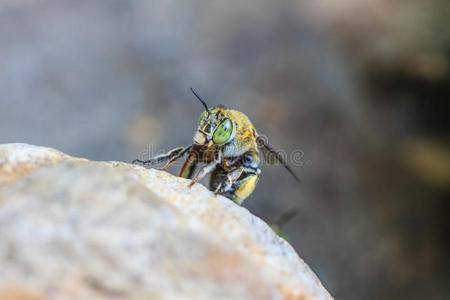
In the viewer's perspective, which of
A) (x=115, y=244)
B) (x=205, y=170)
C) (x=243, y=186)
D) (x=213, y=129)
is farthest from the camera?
(x=243, y=186)

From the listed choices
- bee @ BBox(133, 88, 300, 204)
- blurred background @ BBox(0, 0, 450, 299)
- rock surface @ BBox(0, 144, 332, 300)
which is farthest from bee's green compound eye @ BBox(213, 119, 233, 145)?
blurred background @ BBox(0, 0, 450, 299)

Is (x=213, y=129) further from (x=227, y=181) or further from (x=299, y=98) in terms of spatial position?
(x=299, y=98)

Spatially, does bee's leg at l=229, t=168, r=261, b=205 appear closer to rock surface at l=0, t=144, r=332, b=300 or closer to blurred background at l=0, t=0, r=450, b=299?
rock surface at l=0, t=144, r=332, b=300

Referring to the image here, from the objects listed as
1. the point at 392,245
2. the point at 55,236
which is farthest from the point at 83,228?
the point at 392,245

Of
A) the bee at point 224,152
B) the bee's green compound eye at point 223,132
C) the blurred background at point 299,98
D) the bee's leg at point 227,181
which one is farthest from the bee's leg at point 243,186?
the blurred background at point 299,98

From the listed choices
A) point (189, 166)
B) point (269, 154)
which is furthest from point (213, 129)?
point (269, 154)

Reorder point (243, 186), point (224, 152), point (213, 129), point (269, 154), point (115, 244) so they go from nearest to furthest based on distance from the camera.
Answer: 1. point (115, 244)
2. point (213, 129)
3. point (224, 152)
4. point (243, 186)
5. point (269, 154)
